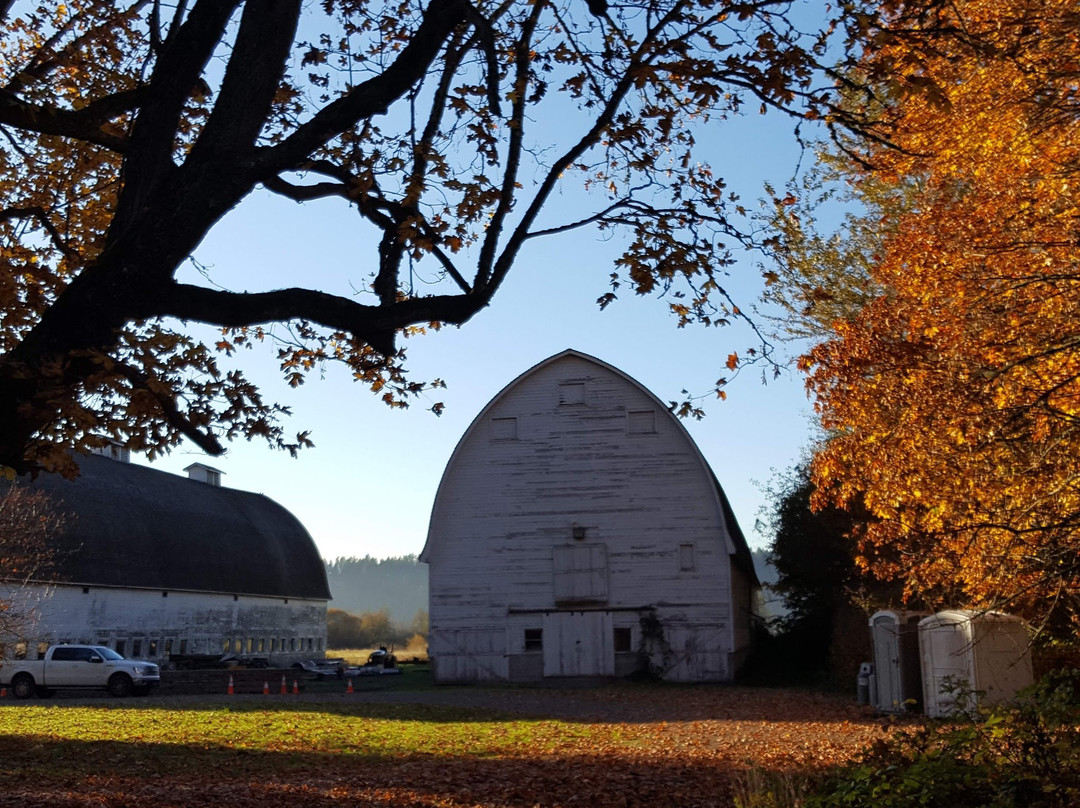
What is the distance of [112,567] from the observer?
40.9 meters

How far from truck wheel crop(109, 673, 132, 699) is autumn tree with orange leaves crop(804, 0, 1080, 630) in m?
22.9

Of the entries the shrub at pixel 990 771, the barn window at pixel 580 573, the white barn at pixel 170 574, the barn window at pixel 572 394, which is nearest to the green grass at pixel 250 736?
the shrub at pixel 990 771

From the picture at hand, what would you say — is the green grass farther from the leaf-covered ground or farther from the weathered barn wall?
the weathered barn wall

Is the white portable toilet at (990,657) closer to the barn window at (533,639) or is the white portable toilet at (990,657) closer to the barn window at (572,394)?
the barn window at (533,639)

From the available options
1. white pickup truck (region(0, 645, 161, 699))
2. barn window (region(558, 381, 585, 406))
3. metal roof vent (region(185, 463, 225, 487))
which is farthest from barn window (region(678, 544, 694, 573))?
metal roof vent (region(185, 463, 225, 487))

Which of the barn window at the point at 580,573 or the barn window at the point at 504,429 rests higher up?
the barn window at the point at 504,429

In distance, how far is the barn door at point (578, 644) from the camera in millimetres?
33375

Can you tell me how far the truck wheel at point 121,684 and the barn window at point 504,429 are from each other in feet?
43.0

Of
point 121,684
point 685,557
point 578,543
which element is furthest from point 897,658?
point 121,684

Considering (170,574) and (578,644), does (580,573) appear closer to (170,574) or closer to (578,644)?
(578,644)

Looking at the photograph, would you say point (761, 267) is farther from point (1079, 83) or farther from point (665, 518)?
point (665, 518)

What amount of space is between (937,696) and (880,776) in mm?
11352

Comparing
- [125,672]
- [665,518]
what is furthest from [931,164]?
[125,672]

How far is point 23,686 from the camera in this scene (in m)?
31.6
